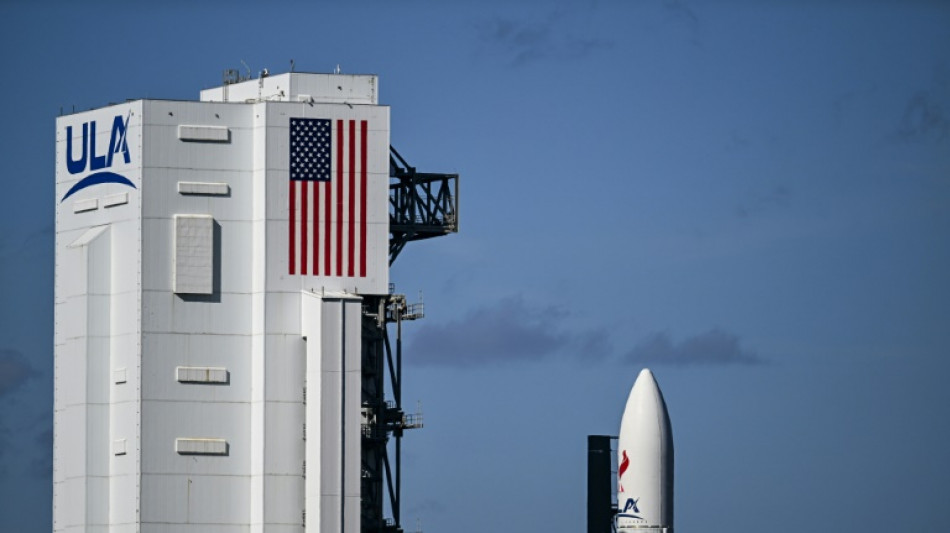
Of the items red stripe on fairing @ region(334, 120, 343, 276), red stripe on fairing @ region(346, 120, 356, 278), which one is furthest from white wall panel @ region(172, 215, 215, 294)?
red stripe on fairing @ region(346, 120, 356, 278)

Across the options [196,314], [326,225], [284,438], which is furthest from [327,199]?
[284,438]

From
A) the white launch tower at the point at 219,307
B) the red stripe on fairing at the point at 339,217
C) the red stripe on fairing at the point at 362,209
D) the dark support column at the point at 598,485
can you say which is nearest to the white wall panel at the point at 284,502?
the white launch tower at the point at 219,307

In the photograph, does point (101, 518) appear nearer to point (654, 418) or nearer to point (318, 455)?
point (318, 455)

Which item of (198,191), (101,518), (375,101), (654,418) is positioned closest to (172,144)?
(198,191)

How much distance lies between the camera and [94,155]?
11469 cm

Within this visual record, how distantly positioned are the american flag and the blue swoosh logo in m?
8.24

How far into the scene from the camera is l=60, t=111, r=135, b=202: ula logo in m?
113

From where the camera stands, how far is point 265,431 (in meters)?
110

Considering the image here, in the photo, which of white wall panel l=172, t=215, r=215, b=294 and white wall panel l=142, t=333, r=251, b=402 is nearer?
white wall panel l=142, t=333, r=251, b=402

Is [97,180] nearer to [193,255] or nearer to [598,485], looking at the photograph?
[193,255]

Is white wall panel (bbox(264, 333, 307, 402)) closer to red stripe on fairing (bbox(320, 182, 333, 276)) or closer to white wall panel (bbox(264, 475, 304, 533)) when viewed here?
red stripe on fairing (bbox(320, 182, 333, 276))

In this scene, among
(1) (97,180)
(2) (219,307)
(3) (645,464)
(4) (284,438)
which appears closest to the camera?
(4) (284,438)

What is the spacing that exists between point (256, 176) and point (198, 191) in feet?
9.51

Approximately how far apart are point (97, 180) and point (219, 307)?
31.2 feet
